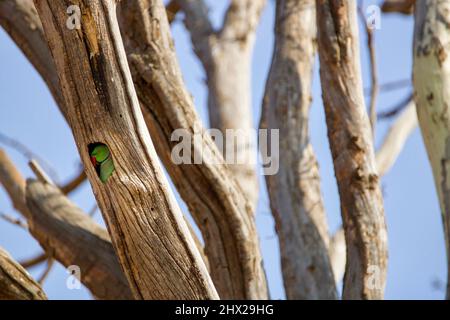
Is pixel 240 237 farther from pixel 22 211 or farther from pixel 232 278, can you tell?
pixel 22 211

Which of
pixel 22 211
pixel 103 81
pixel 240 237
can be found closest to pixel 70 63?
pixel 103 81

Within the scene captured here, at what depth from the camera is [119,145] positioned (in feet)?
8.10

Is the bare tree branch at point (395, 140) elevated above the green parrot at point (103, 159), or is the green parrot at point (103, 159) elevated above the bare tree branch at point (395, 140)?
the bare tree branch at point (395, 140)

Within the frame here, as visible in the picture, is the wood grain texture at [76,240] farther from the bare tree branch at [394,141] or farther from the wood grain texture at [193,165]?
the bare tree branch at [394,141]

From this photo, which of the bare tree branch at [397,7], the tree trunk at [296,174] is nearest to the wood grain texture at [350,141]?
the tree trunk at [296,174]

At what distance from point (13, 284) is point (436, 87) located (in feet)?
7.29

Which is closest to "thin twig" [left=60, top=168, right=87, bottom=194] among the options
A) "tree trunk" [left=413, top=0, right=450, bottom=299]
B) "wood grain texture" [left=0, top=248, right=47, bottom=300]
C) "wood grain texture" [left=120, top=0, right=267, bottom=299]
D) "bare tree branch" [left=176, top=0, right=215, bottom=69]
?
"bare tree branch" [left=176, top=0, right=215, bottom=69]

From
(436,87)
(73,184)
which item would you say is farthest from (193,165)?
(73,184)

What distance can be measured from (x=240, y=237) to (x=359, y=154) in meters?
0.76

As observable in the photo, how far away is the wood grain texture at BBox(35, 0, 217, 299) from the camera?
248 centimetres

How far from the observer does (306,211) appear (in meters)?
4.36

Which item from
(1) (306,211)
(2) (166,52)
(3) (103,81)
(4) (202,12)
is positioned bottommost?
(1) (306,211)

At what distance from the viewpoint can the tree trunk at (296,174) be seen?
4250 mm

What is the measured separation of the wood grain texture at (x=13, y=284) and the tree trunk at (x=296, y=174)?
1.59 metres
